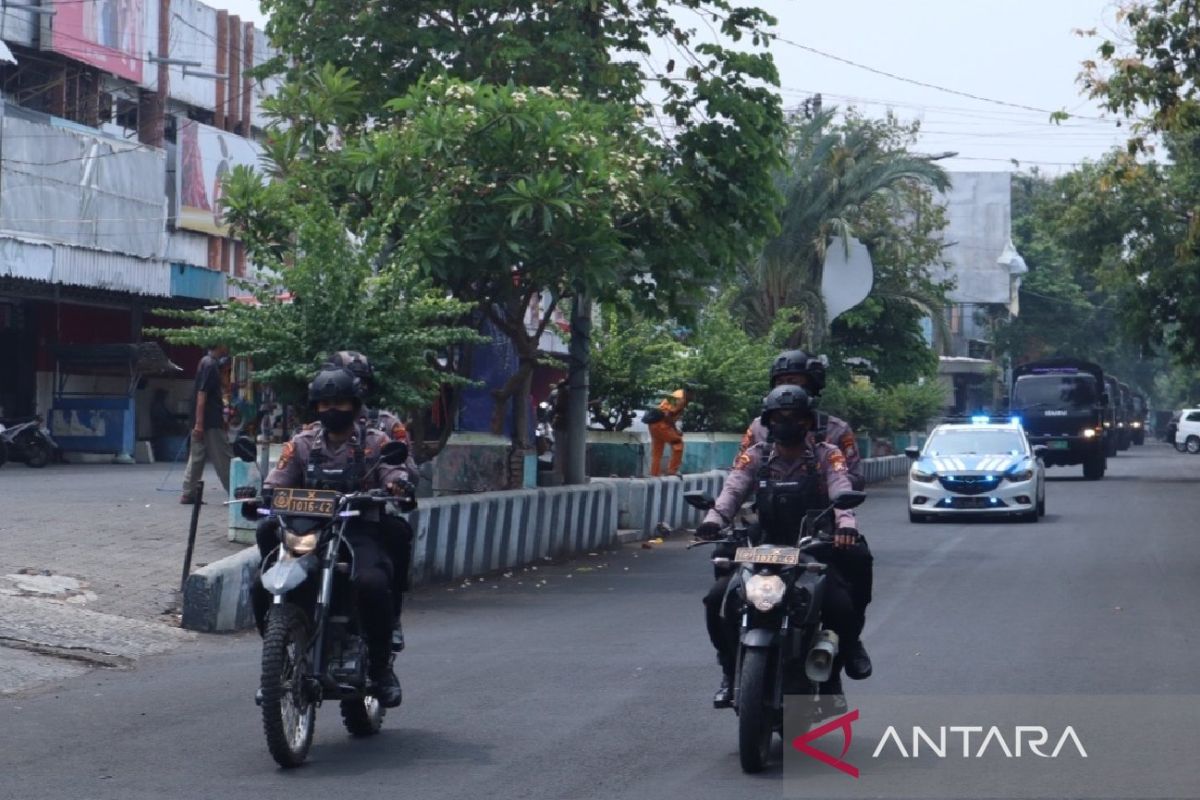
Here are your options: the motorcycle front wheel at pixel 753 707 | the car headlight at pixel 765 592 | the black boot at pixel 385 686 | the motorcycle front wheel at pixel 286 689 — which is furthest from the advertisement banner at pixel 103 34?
the motorcycle front wheel at pixel 753 707

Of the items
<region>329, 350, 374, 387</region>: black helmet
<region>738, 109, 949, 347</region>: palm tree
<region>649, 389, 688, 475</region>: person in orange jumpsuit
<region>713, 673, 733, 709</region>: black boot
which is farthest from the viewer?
<region>738, 109, 949, 347</region>: palm tree

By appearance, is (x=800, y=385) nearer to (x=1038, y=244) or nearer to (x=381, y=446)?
(x=381, y=446)

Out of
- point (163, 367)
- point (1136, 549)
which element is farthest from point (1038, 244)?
point (1136, 549)

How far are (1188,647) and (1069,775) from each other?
15.6 feet

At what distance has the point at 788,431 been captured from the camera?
25.8ft

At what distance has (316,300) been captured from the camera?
14.9 meters

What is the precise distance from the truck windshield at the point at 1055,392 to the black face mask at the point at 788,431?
37.5 m

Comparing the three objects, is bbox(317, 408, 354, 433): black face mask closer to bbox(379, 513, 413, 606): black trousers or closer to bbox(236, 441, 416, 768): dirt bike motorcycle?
bbox(236, 441, 416, 768): dirt bike motorcycle

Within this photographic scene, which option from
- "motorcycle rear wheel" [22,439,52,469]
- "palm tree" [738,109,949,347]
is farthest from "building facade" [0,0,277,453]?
"palm tree" [738,109,949,347]

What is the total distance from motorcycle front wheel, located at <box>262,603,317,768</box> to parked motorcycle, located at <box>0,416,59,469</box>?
21.7m

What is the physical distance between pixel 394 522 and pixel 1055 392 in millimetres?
38927

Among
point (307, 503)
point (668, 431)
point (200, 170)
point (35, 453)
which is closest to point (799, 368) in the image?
point (307, 503)

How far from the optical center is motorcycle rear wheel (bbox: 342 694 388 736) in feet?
26.5

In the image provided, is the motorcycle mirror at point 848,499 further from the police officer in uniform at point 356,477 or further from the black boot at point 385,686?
the black boot at point 385,686
